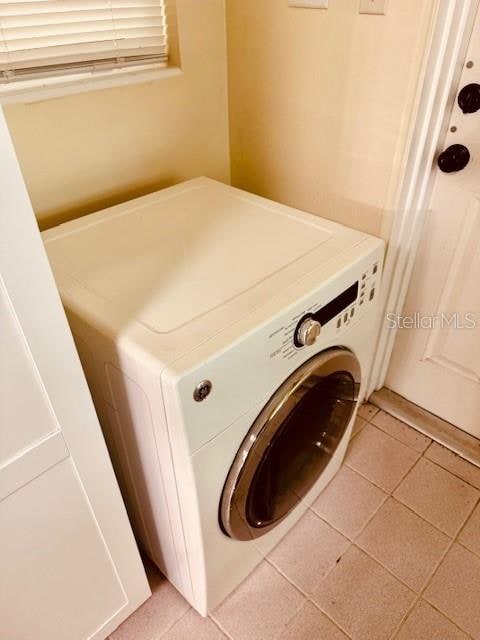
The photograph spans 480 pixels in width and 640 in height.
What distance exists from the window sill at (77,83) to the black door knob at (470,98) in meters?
0.74

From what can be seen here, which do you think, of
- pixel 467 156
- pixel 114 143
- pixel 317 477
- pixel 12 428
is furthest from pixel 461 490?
pixel 114 143

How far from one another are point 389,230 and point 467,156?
253 millimetres

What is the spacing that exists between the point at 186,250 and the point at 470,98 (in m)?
0.75

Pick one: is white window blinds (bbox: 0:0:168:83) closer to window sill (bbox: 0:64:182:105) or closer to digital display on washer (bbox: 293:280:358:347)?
window sill (bbox: 0:64:182:105)

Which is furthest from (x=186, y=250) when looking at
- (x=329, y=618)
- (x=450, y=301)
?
(x=329, y=618)

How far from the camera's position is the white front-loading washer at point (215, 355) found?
30.0 inches

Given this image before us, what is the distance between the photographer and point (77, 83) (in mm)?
1104

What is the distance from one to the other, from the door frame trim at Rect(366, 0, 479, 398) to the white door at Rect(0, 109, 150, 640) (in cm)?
92

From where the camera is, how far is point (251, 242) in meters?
1.03

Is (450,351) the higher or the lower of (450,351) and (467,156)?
the lower

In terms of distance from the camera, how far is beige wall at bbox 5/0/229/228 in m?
1.11

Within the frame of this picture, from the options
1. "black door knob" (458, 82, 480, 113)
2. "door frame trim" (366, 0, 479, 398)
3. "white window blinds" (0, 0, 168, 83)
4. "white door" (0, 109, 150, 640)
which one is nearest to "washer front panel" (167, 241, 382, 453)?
"white door" (0, 109, 150, 640)

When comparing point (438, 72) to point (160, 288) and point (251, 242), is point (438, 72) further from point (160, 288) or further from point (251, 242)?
point (160, 288)

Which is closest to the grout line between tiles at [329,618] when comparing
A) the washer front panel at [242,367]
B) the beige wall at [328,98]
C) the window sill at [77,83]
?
the washer front panel at [242,367]
